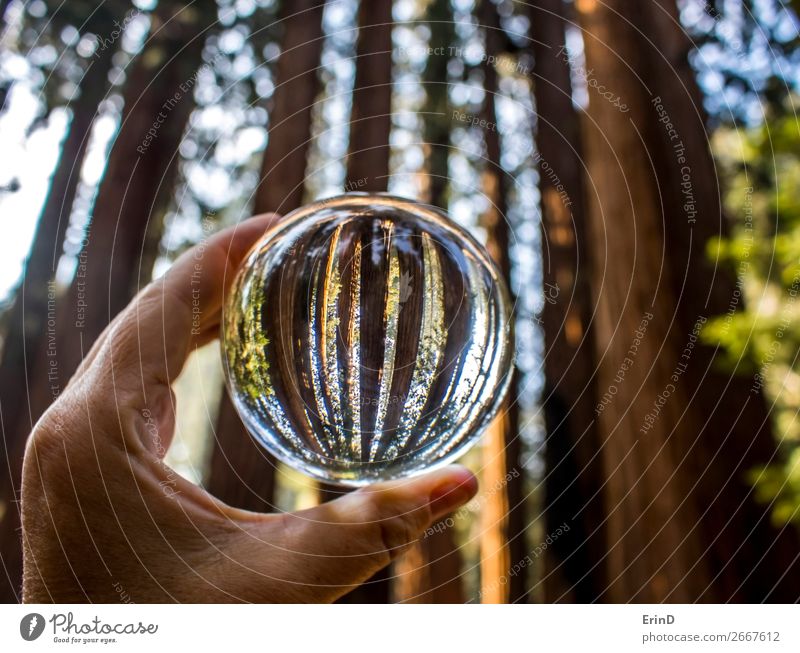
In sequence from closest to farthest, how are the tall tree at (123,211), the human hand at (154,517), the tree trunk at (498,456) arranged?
the human hand at (154,517) → the tall tree at (123,211) → the tree trunk at (498,456)

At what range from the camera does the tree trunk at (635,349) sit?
5.69ft

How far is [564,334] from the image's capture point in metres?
3.01

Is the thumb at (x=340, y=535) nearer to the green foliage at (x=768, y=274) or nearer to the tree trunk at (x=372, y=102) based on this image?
the green foliage at (x=768, y=274)

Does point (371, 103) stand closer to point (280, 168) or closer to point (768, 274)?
point (280, 168)

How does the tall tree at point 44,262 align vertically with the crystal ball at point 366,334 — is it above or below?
above

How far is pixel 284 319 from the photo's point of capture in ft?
2.77

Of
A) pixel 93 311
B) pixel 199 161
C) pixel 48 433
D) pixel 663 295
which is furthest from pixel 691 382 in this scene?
pixel 199 161

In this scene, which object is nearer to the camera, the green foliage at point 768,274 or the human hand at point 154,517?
the human hand at point 154,517

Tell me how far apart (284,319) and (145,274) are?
2.60 m

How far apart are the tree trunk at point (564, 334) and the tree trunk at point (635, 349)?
2.28 ft
